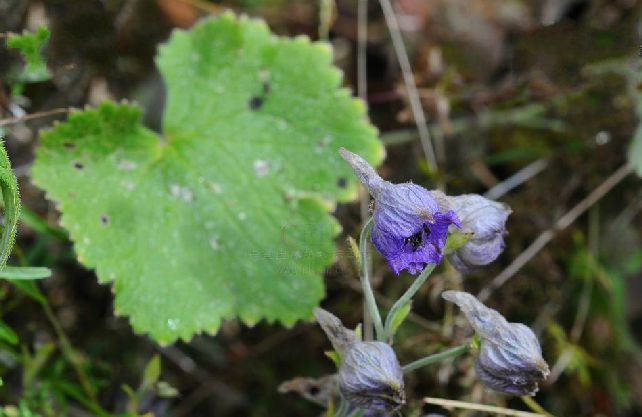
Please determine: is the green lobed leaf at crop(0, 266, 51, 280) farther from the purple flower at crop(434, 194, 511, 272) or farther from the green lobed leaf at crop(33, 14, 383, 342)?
the purple flower at crop(434, 194, 511, 272)

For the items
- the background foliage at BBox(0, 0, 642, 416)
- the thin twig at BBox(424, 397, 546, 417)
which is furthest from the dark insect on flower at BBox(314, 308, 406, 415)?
the background foliage at BBox(0, 0, 642, 416)

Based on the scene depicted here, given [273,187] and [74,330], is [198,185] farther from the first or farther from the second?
[74,330]

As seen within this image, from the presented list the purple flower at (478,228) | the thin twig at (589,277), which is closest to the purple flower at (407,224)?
the purple flower at (478,228)

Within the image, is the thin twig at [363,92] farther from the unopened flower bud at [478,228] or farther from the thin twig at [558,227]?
the unopened flower bud at [478,228]

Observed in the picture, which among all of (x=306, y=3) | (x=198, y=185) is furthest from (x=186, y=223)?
(x=306, y=3)

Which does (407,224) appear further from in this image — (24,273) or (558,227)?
(558,227)

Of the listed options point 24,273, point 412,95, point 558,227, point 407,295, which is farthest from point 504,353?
point 412,95
